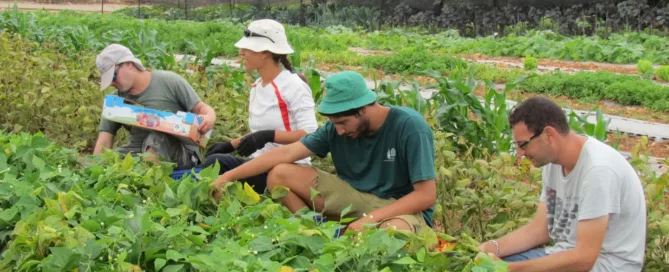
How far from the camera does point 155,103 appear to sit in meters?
5.33

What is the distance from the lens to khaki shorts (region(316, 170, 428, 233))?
418 cm

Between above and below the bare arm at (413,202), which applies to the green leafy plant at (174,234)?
above

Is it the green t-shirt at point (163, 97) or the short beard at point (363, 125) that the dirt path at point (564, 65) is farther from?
the short beard at point (363, 125)

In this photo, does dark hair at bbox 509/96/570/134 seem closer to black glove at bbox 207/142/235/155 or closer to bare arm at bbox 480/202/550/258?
bare arm at bbox 480/202/550/258

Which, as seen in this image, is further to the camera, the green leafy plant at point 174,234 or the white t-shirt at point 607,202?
the white t-shirt at point 607,202

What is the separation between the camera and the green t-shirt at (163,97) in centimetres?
534

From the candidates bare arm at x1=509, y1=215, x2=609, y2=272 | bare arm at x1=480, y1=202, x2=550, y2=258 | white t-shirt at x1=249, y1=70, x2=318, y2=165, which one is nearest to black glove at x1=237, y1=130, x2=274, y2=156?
white t-shirt at x1=249, y1=70, x2=318, y2=165

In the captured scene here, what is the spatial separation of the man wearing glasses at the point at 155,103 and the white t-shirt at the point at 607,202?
2376 mm

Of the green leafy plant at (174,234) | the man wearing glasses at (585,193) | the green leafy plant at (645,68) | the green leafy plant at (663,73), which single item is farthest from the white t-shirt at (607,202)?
Answer: the green leafy plant at (645,68)

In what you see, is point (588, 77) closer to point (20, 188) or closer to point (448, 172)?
point (448, 172)

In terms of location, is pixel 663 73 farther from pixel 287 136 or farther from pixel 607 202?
pixel 607 202

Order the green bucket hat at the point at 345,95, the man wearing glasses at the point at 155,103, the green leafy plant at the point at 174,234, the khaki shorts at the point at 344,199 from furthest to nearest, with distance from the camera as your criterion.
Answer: the man wearing glasses at the point at 155,103 < the khaki shorts at the point at 344,199 < the green bucket hat at the point at 345,95 < the green leafy plant at the point at 174,234

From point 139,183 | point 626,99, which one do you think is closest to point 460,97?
point 139,183

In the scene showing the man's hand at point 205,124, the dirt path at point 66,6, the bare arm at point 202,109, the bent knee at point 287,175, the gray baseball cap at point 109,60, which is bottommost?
the dirt path at point 66,6
